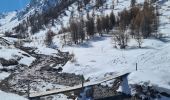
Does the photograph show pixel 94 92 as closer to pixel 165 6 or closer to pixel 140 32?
pixel 140 32

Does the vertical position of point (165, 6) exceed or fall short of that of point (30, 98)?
it exceeds it

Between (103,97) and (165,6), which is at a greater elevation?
(165,6)

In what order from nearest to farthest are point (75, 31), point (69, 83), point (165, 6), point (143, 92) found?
point (143, 92), point (69, 83), point (75, 31), point (165, 6)

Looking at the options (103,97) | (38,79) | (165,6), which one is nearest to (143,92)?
(103,97)

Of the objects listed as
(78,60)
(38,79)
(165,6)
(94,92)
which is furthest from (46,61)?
(165,6)

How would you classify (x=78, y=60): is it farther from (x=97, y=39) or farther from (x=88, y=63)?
(x=97, y=39)

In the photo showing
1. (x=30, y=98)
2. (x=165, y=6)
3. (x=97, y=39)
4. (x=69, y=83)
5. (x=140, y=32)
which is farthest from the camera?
(x=165, y=6)

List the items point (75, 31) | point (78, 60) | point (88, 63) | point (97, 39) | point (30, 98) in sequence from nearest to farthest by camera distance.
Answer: point (30, 98) < point (88, 63) < point (78, 60) < point (97, 39) < point (75, 31)

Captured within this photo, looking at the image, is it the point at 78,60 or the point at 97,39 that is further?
the point at 97,39

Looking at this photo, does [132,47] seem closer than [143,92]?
No
